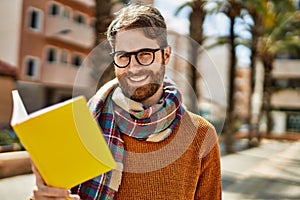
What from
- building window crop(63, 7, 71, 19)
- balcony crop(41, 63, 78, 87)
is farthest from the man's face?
building window crop(63, 7, 71, 19)

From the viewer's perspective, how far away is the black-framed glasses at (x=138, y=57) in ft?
4.15

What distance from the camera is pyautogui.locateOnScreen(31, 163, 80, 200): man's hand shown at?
1.03 m

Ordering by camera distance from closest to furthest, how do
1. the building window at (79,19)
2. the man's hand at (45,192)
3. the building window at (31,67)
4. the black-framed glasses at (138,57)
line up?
the man's hand at (45,192), the black-framed glasses at (138,57), the building window at (31,67), the building window at (79,19)

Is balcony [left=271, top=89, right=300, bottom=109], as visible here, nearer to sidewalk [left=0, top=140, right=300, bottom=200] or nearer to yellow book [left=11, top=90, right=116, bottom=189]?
sidewalk [left=0, top=140, right=300, bottom=200]

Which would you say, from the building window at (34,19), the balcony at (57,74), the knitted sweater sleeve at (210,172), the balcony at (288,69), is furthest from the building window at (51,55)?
the knitted sweater sleeve at (210,172)

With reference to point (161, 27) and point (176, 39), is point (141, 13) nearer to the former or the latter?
point (161, 27)

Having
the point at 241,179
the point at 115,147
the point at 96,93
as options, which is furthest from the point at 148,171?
the point at 241,179

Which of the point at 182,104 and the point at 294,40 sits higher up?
the point at 294,40

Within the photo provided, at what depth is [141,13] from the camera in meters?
1.29

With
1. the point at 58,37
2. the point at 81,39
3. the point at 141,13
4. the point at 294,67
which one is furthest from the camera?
the point at 294,67

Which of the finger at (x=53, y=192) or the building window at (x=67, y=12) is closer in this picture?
the finger at (x=53, y=192)

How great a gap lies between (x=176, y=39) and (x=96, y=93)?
0.28 m

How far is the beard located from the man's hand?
0.33m

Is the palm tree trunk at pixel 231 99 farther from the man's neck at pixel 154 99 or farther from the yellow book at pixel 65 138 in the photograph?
the yellow book at pixel 65 138
